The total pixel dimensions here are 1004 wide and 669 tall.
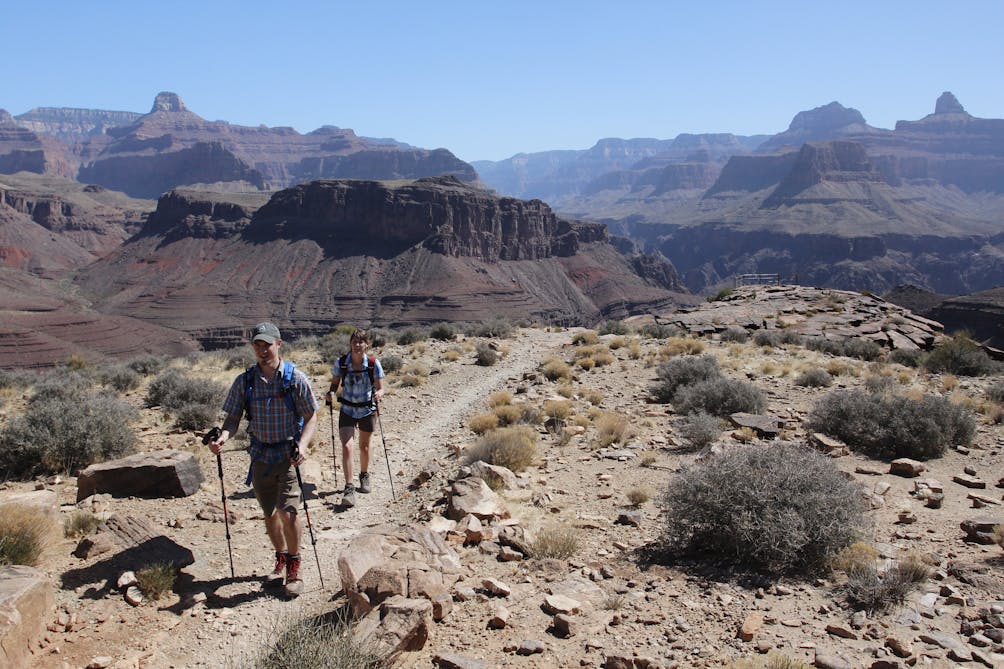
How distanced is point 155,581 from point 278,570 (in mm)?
992

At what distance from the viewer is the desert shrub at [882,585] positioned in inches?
191

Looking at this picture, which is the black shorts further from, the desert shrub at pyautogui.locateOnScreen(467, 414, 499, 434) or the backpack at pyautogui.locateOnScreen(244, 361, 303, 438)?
the desert shrub at pyautogui.locateOnScreen(467, 414, 499, 434)

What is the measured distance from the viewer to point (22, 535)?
5562 mm

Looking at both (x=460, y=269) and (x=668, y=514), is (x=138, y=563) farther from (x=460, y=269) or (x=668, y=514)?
(x=460, y=269)

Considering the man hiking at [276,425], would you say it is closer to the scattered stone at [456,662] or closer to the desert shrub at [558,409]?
the scattered stone at [456,662]

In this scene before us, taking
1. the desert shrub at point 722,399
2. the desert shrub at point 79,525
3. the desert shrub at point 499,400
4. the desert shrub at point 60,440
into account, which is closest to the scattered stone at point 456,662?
the desert shrub at point 79,525

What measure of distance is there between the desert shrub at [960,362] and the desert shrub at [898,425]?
738 cm

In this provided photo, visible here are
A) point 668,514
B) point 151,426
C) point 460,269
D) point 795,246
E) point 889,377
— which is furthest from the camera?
point 795,246

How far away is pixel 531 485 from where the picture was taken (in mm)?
8523

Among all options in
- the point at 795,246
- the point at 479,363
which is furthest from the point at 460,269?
the point at 795,246

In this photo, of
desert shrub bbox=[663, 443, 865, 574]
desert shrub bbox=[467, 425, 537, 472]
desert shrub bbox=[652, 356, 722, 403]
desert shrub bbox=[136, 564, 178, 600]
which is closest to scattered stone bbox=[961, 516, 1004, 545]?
desert shrub bbox=[663, 443, 865, 574]

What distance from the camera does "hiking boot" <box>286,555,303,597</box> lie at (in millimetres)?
5633

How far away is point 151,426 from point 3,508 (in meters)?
5.51

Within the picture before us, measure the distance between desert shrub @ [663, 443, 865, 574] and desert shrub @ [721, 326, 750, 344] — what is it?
51.5 feet
